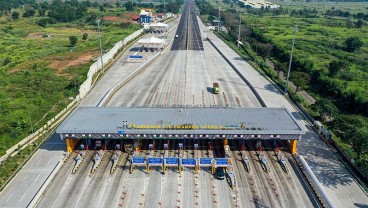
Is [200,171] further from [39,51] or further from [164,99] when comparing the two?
[39,51]

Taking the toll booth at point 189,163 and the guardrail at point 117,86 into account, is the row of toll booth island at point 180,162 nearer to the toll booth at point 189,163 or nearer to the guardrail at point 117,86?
the toll booth at point 189,163

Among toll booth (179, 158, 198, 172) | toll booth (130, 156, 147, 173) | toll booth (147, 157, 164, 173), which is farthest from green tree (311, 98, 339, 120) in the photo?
toll booth (130, 156, 147, 173)

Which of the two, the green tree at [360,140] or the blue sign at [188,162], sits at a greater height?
the green tree at [360,140]

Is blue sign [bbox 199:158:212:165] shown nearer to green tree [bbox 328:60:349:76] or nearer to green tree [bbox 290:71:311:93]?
green tree [bbox 290:71:311:93]

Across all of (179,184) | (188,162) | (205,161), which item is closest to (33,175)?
(179,184)

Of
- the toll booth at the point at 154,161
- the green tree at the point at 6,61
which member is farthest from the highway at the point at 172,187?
the green tree at the point at 6,61

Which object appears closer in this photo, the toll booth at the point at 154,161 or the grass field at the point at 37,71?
the toll booth at the point at 154,161
